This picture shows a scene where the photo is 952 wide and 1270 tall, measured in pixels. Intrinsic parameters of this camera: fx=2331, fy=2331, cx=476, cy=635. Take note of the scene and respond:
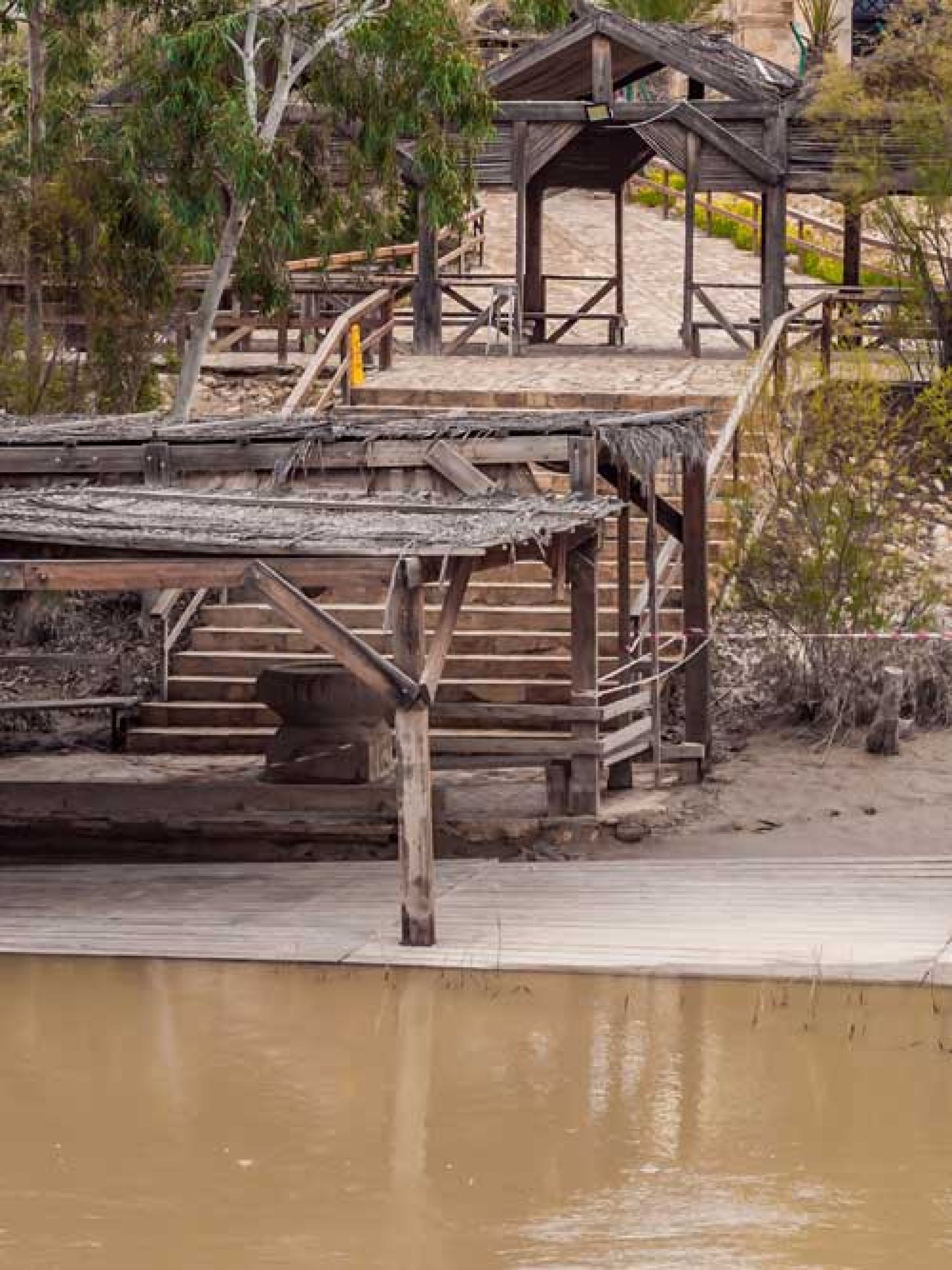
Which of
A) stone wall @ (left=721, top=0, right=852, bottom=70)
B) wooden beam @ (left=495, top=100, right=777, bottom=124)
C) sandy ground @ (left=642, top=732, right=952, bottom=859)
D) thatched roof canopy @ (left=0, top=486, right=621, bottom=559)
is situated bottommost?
sandy ground @ (left=642, top=732, right=952, bottom=859)

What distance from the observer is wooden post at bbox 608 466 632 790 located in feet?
48.3

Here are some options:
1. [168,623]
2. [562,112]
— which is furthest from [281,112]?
→ [562,112]

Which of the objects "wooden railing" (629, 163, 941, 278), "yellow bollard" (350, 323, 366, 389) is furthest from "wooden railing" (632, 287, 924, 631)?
"wooden railing" (629, 163, 941, 278)

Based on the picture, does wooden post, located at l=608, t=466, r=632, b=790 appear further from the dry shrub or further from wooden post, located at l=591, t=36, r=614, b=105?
wooden post, located at l=591, t=36, r=614, b=105

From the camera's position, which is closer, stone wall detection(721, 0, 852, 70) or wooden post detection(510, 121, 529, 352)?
wooden post detection(510, 121, 529, 352)

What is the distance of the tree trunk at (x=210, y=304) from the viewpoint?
66.1ft

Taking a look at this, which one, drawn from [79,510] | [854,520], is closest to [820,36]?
[854,520]

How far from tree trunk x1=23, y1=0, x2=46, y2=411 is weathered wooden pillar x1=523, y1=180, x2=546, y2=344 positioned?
7406 mm

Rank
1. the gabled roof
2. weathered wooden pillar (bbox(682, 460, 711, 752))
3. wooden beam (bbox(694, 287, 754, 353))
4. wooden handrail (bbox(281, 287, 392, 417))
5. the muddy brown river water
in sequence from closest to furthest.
A: the muddy brown river water
weathered wooden pillar (bbox(682, 460, 711, 752))
wooden handrail (bbox(281, 287, 392, 417))
wooden beam (bbox(694, 287, 754, 353))
the gabled roof

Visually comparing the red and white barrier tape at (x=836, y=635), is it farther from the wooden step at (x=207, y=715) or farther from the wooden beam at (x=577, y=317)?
the wooden beam at (x=577, y=317)

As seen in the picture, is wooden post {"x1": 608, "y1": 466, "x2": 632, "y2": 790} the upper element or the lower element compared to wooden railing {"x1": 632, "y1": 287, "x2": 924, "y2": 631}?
lower

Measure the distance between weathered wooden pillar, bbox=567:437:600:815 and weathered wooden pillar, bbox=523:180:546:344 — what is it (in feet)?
45.5

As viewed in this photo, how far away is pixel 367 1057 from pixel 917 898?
3400 millimetres

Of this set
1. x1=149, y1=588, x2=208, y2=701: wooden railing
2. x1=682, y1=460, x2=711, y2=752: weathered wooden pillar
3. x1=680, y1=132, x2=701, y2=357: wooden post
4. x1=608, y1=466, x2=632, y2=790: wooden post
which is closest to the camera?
x1=608, y1=466, x2=632, y2=790: wooden post
